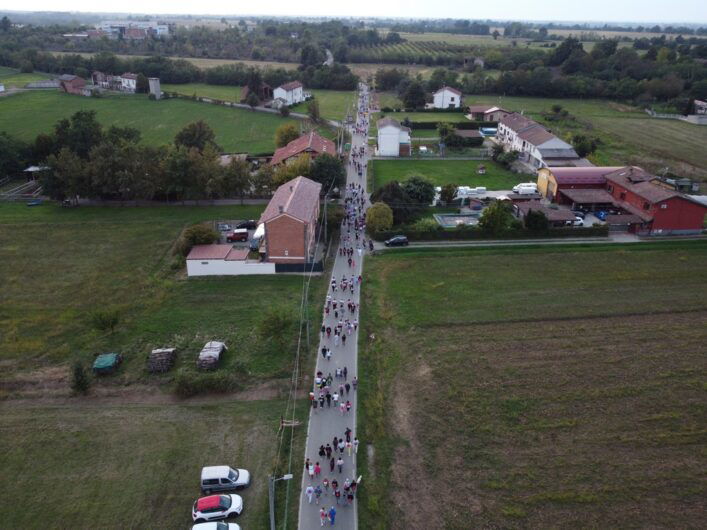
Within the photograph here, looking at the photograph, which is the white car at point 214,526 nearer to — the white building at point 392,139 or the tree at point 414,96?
the white building at point 392,139

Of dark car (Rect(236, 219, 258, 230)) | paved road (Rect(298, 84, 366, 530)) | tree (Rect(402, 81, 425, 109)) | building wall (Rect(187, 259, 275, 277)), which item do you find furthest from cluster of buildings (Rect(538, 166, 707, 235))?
tree (Rect(402, 81, 425, 109))

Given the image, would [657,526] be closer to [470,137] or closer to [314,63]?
[470,137]

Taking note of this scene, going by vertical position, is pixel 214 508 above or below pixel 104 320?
below

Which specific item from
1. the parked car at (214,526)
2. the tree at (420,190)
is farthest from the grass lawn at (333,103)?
the parked car at (214,526)

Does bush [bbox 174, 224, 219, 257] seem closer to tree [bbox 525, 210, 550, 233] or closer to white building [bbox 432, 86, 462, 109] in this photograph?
tree [bbox 525, 210, 550, 233]

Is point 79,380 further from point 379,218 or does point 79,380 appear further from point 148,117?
point 148,117

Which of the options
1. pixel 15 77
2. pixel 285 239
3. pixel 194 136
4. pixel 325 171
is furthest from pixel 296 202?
pixel 15 77
